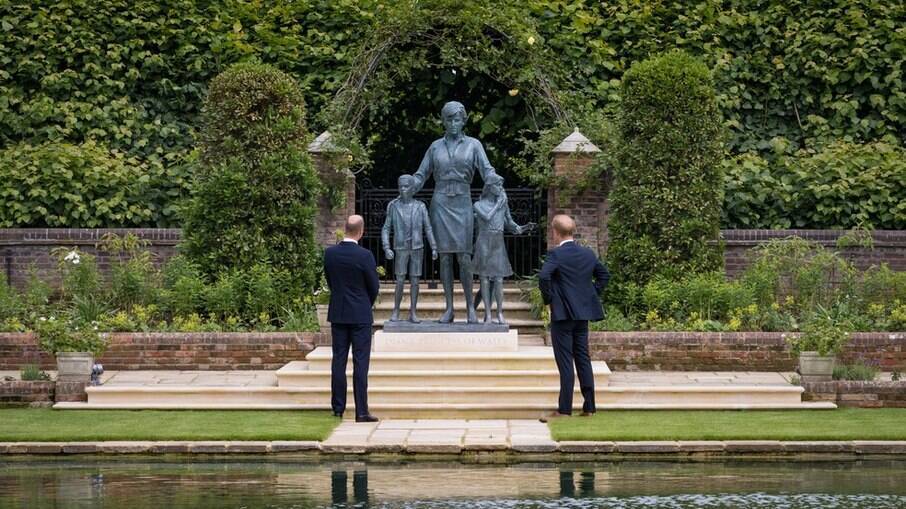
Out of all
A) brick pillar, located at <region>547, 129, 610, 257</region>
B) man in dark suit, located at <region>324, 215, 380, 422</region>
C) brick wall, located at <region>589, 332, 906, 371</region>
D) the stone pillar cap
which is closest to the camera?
man in dark suit, located at <region>324, 215, 380, 422</region>

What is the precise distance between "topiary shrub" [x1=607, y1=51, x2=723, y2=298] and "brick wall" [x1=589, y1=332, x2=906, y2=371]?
1959 mm

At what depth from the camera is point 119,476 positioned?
397 inches

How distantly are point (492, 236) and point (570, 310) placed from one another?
6.91ft

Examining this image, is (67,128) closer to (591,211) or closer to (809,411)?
(591,211)

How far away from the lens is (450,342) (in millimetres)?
14523

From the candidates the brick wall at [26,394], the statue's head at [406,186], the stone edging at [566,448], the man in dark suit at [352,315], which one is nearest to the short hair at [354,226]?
the man in dark suit at [352,315]

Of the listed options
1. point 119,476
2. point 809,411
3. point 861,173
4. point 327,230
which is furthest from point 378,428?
point 861,173

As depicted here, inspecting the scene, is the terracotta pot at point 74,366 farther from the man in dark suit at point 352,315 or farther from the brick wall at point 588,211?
the brick wall at point 588,211

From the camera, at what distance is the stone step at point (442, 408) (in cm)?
1294

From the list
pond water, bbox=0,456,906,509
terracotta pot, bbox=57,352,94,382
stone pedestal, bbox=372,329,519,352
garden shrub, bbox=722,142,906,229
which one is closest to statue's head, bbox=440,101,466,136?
stone pedestal, bbox=372,329,519,352

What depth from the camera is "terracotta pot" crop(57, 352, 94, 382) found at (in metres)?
13.5

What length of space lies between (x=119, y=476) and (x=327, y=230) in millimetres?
8933

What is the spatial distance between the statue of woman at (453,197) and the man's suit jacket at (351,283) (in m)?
2.10

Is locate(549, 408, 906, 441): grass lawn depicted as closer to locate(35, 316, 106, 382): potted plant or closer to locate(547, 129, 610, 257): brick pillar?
locate(35, 316, 106, 382): potted plant
